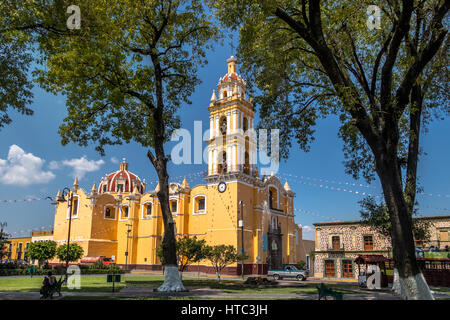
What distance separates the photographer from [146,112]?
54.5 feet

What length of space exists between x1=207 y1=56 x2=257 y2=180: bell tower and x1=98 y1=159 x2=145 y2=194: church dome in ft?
59.4

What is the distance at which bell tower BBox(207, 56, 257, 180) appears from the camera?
3562 centimetres

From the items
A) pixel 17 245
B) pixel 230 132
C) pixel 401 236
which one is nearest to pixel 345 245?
pixel 230 132

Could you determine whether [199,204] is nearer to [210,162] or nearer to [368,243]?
[210,162]

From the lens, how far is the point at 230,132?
3631 cm

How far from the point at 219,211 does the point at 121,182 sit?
71.3ft

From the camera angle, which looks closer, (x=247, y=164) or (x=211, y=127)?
(x=247, y=164)

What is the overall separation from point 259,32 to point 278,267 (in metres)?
29.9

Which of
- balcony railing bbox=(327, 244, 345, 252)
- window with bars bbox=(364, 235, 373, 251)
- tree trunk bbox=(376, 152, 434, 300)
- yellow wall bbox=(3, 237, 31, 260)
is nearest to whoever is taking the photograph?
tree trunk bbox=(376, 152, 434, 300)

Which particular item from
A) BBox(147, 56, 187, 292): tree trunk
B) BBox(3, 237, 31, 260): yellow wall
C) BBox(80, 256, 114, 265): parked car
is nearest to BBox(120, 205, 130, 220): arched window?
BBox(80, 256, 114, 265): parked car

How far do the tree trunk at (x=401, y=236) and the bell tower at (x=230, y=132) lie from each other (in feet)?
83.4

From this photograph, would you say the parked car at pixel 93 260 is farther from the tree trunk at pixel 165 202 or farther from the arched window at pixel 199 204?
the tree trunk at pixel 165 202

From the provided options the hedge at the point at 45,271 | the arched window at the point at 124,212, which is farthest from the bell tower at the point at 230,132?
the arched window at the point at 124,212

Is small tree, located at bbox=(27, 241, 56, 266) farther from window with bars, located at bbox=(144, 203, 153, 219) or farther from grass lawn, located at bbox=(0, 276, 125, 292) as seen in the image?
grass lawn, located at bbox=(0, 276, 125, 292)
